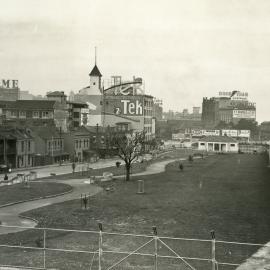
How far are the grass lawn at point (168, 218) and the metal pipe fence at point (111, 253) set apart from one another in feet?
0.16

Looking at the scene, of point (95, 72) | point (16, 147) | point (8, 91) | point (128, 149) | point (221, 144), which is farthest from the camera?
point (8, 91)

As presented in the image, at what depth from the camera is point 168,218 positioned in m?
36.4

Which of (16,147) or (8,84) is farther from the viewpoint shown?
(8,84)

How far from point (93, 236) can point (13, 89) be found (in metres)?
148

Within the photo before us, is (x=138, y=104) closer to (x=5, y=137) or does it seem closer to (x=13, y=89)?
(x=13, y=89)

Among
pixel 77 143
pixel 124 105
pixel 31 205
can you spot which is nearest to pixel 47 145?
pixel 77 143

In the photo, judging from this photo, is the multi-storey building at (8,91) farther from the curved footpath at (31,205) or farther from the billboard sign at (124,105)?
the curved footpath at (31,205)

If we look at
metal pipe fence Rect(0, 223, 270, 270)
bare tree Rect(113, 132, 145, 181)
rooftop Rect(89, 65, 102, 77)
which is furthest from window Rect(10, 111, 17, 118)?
metal pipe fence Rect(0, 223, 270, 270)

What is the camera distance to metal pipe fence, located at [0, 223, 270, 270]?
23.1 metres

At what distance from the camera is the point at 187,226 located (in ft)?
109

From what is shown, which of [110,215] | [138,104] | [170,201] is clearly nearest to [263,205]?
[170,201]

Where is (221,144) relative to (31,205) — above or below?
above

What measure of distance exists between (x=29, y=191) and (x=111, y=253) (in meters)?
26.2

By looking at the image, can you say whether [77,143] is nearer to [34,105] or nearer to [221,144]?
[34,105]
